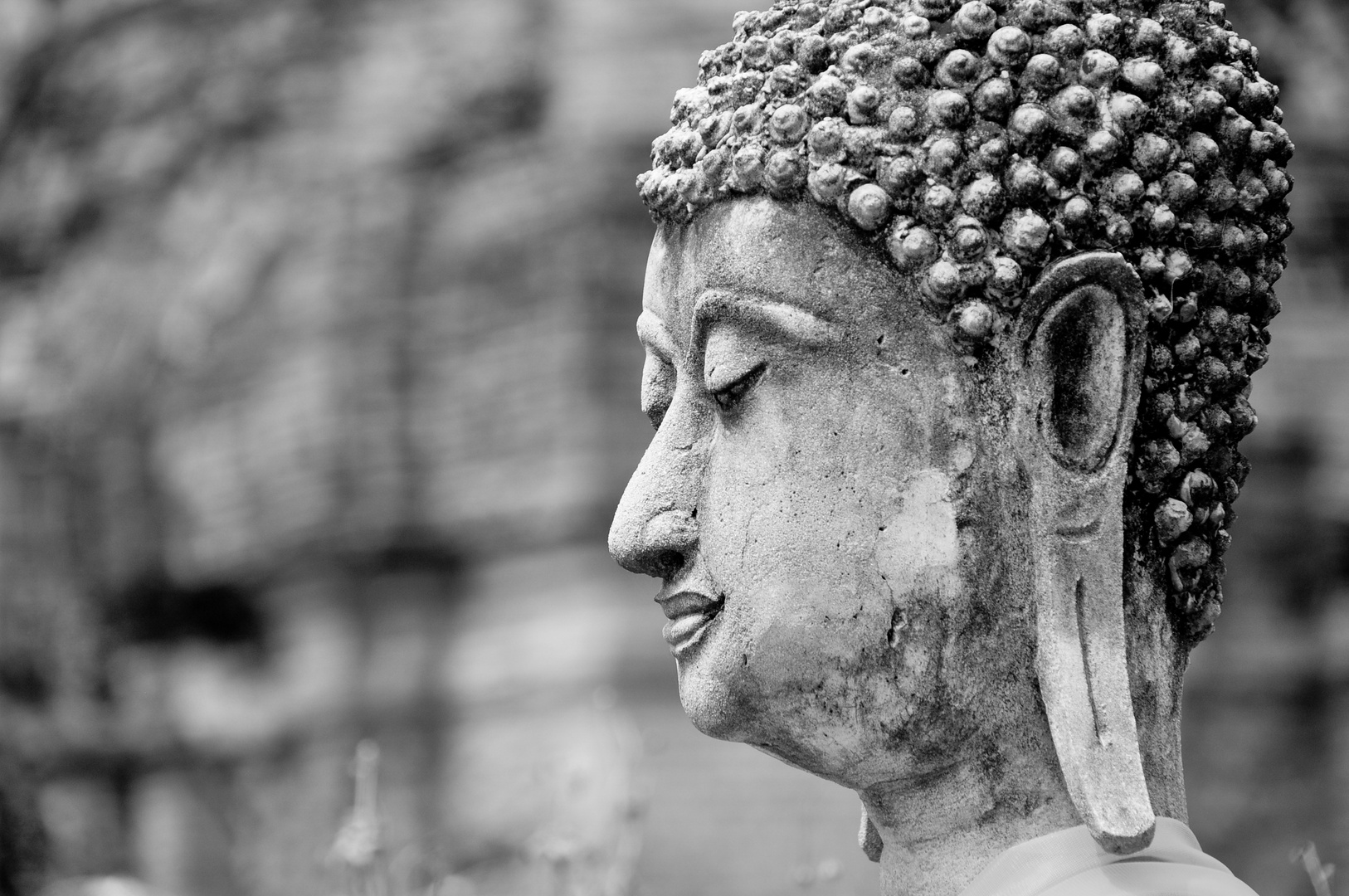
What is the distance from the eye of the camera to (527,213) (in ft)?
24.6

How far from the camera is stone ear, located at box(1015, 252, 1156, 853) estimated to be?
225 cm

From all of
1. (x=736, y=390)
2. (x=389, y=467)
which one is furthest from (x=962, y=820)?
(x=389, y=467)

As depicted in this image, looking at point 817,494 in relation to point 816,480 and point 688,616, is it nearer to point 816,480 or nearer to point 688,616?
point 816,480

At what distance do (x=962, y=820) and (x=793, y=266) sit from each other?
0.71 m

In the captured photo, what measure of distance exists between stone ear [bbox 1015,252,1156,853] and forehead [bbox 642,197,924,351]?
17cm

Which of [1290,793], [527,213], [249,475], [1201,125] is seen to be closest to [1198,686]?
[1290,793]

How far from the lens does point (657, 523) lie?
2.38 meters

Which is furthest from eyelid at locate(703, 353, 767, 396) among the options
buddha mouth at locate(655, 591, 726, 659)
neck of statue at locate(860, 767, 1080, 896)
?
neck of statue at locate(860, 767, 1080, 896)

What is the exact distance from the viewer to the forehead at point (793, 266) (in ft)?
7.61

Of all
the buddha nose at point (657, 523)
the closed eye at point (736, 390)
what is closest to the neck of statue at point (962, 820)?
the buddha nose at point (657, 523)

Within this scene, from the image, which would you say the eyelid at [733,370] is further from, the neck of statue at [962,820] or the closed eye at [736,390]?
the neck of statue at [962,820]

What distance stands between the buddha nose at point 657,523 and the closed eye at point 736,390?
0.32ft

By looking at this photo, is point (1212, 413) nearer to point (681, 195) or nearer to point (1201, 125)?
point (1201, 125)

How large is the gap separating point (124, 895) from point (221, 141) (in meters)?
4.10
